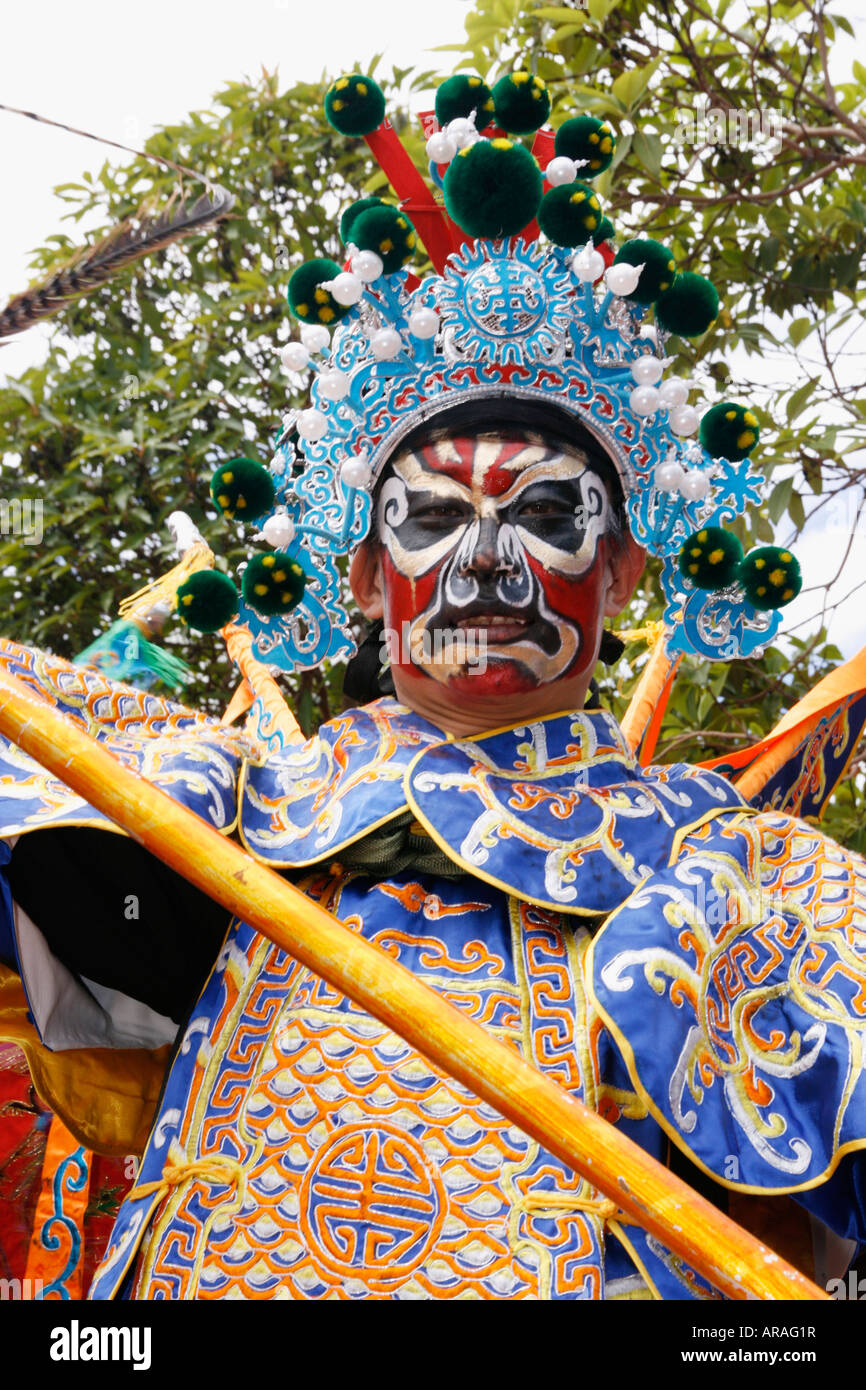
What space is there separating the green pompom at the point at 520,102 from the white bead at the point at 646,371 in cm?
53

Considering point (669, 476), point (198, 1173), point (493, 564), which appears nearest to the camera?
point (198, 1173)

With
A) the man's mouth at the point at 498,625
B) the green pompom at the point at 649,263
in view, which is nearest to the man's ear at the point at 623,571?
the man's mouth at the point at 498,625

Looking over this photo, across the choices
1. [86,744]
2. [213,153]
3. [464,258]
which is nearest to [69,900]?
[86,744]

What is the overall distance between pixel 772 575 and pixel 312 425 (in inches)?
36.9

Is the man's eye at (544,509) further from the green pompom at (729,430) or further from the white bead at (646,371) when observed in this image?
the green pompom at (729,430)

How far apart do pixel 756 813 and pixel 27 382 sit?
3.47m

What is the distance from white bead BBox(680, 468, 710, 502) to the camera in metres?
2.91

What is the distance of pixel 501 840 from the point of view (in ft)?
7.90

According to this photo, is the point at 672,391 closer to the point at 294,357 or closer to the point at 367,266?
the point at 367,266

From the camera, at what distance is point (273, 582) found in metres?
2.92

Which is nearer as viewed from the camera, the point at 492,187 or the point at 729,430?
the point at 492,187

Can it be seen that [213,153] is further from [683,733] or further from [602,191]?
[683,733]

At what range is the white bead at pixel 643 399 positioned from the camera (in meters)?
2.80

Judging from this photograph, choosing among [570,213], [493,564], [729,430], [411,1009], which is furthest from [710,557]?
[411,1009]
